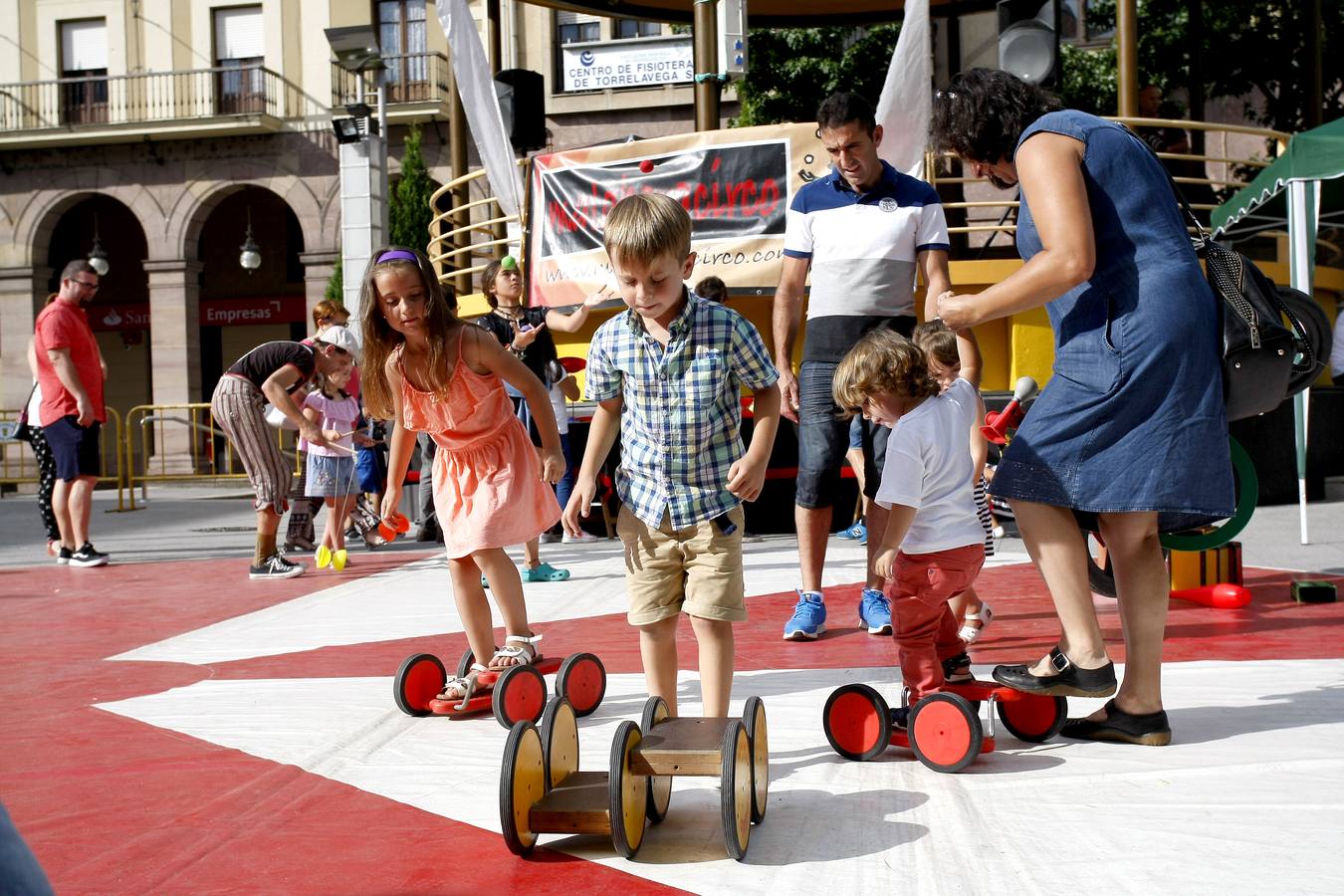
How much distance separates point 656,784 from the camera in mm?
2656

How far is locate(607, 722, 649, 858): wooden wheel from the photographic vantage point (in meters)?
2.32

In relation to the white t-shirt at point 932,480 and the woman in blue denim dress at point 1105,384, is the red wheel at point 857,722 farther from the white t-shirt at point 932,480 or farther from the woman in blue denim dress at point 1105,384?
the white t-shirt at point 932,480

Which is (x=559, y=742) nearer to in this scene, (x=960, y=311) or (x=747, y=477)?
(x=747, y=477)

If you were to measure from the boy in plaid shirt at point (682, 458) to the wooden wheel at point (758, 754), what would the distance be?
420 millimetres

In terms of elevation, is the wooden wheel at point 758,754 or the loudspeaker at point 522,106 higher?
the loudspeaker at point 522,106

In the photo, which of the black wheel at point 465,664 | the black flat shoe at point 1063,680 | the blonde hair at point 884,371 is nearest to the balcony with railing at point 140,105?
the black wheel at point 465,664

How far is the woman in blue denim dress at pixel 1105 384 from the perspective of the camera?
3.02 m

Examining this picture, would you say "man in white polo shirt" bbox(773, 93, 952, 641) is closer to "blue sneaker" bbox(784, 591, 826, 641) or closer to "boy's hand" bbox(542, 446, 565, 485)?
"blue sneaker" bbox(784, 591, 826, 641)

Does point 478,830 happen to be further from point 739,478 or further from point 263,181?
point 263,181

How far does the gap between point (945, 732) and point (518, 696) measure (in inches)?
48.9

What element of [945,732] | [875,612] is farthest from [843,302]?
[945,732]

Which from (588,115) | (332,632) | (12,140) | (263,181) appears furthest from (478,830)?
(12,140)

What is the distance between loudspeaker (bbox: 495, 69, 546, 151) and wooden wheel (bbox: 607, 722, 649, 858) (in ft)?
41.2

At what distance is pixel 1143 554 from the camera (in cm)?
316
